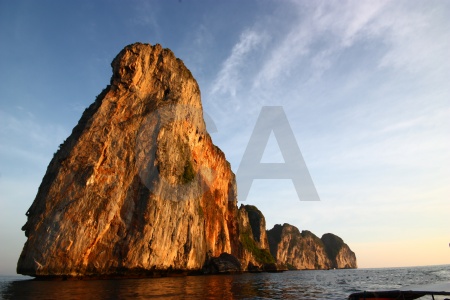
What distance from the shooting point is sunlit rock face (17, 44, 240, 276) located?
46.6 m

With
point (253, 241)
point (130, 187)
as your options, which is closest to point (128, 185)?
point (130, 187)

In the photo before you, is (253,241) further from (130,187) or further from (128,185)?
(128,185)

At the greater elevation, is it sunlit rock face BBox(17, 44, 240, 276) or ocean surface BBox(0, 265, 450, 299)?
sunlit rock face BBox(17, 44, 240, 276)

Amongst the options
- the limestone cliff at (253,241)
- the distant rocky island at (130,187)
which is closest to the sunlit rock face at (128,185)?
the distant rocky island at (130,187)

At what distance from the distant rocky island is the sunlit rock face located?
16 centimetres

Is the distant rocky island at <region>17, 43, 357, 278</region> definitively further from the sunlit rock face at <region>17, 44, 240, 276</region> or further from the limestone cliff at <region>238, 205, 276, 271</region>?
the limestone cliff at <region>238, 205, 276, 271</region>

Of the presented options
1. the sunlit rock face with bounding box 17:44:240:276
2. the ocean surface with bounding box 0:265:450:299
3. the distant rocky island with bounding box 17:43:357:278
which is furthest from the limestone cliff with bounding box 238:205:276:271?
the ocean surface with bounding box 0:265:450:299

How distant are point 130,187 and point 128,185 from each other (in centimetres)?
51

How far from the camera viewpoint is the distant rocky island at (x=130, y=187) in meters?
46.7

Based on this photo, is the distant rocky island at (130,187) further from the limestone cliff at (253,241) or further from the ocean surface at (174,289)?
the limestone cliff at (253,241)

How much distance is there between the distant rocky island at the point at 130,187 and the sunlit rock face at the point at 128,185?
156mm

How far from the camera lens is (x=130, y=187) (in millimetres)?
55062

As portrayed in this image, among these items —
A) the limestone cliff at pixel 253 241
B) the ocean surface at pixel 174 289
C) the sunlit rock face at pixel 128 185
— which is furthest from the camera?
the limestone cliff at pixel 253 241

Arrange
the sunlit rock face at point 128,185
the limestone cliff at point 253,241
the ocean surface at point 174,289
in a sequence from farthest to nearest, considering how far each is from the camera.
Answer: the limestone cliff at point 253,241
the sunlit rock face at point 128,185
the ocean surface at point 174,289
